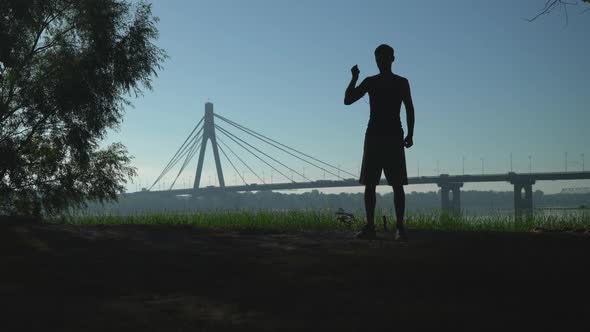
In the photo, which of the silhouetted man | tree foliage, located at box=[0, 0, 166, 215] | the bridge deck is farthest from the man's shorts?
the bridge deck

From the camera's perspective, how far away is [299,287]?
3293 mm

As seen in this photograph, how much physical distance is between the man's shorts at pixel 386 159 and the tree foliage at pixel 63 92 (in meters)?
7.66

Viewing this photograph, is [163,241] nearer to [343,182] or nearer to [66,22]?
[66,22]

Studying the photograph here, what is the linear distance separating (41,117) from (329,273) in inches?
402

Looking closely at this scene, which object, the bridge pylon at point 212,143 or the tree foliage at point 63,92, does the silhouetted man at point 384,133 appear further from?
the bridge pylon at point 212,143

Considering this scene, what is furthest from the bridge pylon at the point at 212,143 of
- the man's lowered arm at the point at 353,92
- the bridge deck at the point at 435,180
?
the man's lowered arm at the point at 353,92

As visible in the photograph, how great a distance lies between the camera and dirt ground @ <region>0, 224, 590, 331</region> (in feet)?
8.49

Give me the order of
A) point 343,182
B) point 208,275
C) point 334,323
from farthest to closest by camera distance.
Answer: point 343,182 < point 208,275 < point 334,323

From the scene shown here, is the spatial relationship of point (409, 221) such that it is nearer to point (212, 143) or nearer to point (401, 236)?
point (401, 236)

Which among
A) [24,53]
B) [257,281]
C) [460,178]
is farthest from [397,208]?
[460,178]

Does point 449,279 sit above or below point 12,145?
below

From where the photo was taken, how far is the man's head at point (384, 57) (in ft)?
20.2

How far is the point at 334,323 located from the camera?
2.53 m

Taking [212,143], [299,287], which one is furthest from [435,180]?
[299,287]
